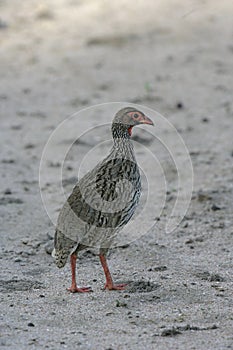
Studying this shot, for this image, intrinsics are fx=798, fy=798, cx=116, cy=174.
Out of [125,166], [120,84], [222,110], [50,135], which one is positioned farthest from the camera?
[120,84]

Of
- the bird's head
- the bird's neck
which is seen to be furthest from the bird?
the bird's head

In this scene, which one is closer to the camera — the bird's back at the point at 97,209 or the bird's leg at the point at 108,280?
the bird's back at the point at 97,209

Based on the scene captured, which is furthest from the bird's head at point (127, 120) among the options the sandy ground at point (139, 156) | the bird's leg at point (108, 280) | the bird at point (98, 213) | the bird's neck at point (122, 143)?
the sandy ground at point (139, 156)

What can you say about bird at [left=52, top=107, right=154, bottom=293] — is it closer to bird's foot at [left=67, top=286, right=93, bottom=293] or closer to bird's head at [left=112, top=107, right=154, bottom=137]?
bird's foot at [left=67, top=286, right=93, bottom=293]

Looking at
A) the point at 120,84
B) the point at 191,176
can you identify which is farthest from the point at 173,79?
the point at 191,176

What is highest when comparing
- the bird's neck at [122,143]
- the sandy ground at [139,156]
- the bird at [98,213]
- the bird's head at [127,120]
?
the bird's head at [127,120]

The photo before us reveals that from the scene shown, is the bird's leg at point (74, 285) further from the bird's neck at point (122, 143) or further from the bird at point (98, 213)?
the bird's neck at point (122, 143)

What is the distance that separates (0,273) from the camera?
679 centimetres

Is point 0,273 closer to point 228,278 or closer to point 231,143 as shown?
point 228,278

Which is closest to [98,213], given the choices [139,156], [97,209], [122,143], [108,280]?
[97,209]

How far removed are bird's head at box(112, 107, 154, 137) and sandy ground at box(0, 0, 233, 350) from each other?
1.21m

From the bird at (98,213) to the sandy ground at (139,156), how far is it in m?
0.35

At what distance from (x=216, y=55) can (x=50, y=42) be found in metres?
3.29

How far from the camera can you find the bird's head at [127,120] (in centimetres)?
666
